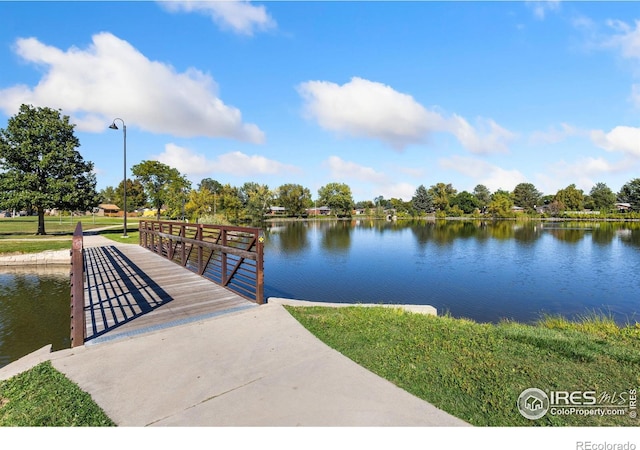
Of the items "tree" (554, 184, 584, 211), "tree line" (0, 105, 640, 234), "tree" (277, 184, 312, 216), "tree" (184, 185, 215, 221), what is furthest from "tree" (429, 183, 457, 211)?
"tree" (184, 185, 215, 221)

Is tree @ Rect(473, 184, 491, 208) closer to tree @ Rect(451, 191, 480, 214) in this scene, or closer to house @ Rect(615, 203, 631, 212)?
tree @ Rect(451, 191, 480, 214)

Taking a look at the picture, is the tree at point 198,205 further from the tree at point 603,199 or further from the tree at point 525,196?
the tree at point 603,199

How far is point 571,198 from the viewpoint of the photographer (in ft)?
285

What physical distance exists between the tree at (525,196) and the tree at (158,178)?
3798 inches

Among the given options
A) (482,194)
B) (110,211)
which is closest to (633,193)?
(482,194)

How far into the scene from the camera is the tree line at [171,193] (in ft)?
66.1

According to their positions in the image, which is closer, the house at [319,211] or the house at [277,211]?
the house at [277,211]

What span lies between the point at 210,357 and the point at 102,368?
4.02 feet

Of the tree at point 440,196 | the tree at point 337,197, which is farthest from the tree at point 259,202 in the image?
the tree at point 440,196

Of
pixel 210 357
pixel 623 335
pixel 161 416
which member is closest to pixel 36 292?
pixel 210 357

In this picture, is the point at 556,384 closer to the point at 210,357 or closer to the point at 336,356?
the point at 336,356

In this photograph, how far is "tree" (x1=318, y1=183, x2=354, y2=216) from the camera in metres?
90.9

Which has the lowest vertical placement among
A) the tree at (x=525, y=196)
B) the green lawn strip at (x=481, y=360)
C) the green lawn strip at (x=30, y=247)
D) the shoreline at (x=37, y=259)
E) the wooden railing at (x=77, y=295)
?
the shoreline at (x=37, y=259)

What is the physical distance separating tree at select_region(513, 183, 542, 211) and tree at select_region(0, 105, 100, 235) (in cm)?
10767
